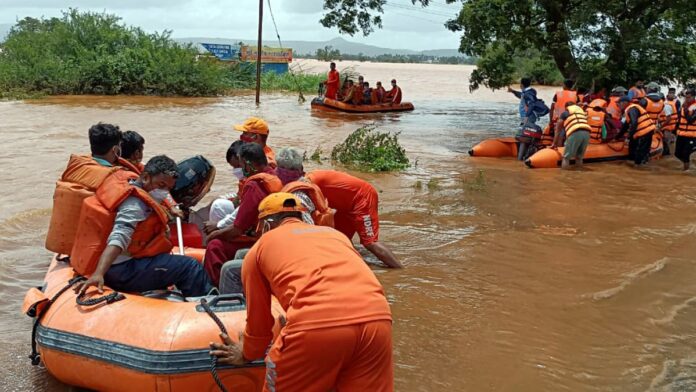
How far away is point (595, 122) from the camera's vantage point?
Result: 12.9 m

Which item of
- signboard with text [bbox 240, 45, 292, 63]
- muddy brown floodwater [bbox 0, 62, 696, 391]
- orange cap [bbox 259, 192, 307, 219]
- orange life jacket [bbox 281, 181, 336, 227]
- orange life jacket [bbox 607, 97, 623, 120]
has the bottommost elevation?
muddy brown floodwater [bbox 0, 62, 696, 391]

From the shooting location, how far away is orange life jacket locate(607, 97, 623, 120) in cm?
1312

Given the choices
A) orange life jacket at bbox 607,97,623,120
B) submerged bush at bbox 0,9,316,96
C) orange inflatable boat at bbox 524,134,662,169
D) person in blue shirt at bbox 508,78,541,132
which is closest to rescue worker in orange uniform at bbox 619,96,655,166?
orange life jacket at bbox 607,97,623,120

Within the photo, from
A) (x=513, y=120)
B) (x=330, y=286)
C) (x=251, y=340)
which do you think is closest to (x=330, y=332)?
(x=330, y=286)

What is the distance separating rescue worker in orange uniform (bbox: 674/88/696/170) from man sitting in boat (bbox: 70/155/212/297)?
35.4 ft

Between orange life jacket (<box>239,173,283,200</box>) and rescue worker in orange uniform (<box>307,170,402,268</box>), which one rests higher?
orange life jacket (<box>239,173,283,200</box>)

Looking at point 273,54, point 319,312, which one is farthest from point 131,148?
point 273,54

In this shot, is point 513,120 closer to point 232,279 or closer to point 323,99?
point 323,99

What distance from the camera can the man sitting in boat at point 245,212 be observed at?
4.57m

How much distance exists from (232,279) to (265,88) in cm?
2994

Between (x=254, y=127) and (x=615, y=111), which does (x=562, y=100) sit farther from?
(x=254, y=127)

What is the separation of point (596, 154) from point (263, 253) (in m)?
11.2

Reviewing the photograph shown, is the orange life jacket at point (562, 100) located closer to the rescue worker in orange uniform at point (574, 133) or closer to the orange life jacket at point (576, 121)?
the rescue worker in orange uniform at point (574, 133)

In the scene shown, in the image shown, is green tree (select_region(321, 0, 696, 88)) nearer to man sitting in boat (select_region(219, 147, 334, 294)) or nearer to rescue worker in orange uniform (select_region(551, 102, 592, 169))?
rescue worker in orange uniform (select_region(551, 102, 592, 169))
